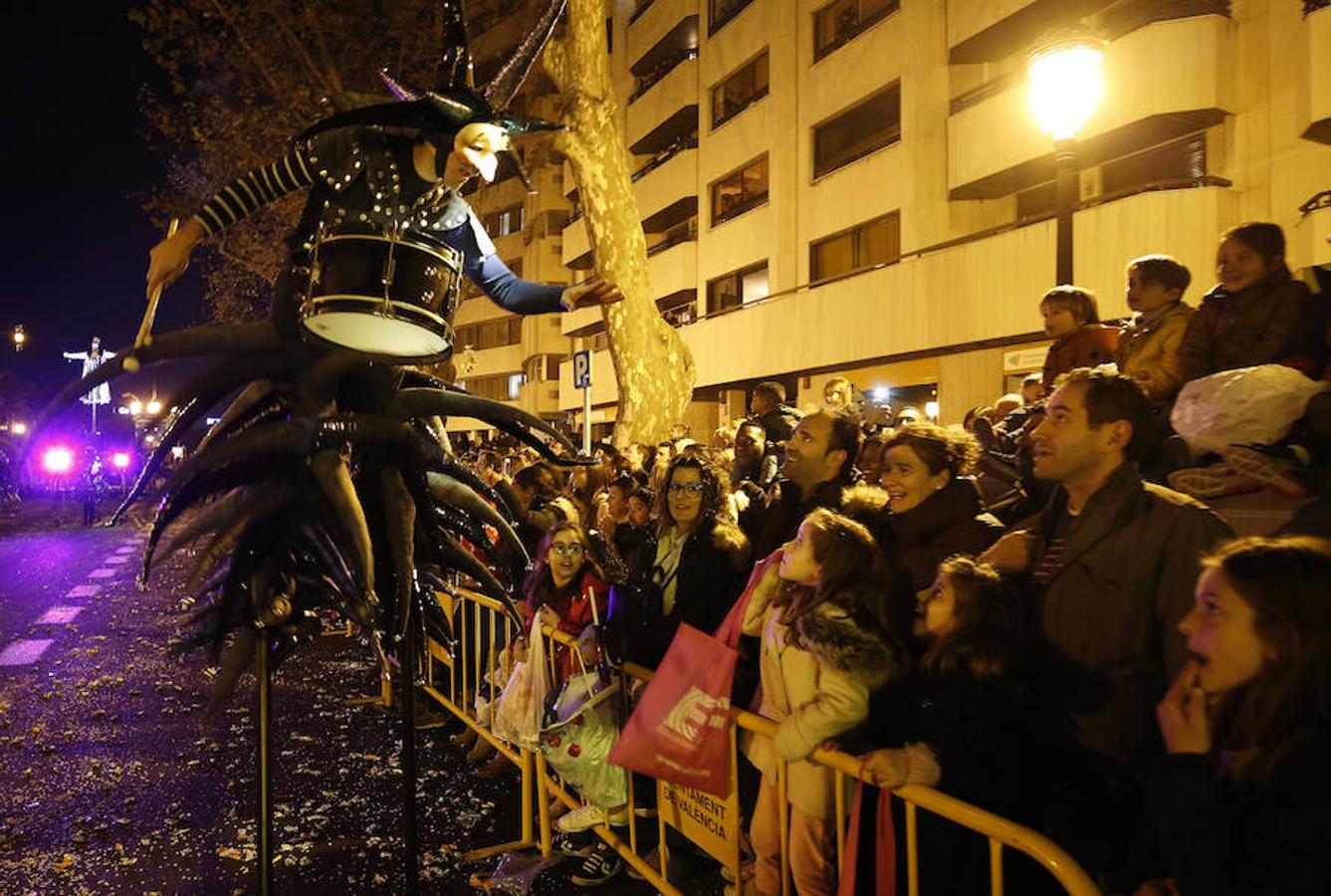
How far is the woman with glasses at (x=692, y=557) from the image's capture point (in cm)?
438

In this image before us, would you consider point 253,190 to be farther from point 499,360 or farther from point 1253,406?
point 499,360

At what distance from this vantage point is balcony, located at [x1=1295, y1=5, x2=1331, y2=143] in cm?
1121

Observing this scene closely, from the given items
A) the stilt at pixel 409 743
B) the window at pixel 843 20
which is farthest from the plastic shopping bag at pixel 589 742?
the window at pixel 843 20

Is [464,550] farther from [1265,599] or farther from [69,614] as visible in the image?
[69,614]

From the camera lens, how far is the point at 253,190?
2.37 meters

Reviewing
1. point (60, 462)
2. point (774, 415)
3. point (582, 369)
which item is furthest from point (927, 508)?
point (60, 462)

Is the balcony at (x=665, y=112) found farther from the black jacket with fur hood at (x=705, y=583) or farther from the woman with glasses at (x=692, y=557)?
the black jacket with fur hood at (x=705, y=583)

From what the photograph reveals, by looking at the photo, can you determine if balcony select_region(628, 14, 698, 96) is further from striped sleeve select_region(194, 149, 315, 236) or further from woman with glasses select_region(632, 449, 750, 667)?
striped sleeve select_region(194, 149, 315, 236)

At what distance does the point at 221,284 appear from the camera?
2378cm

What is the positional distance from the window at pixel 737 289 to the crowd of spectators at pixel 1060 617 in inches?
778

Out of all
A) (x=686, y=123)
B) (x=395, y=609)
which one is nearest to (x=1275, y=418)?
(x=395, y=609)

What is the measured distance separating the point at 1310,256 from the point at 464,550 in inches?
505

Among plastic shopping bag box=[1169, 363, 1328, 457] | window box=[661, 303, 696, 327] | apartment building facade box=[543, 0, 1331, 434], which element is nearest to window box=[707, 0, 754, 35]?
apartment building facade box=[543, 0, 1331, 434]

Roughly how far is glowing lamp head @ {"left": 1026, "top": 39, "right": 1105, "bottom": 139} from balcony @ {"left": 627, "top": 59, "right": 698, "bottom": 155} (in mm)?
22384
